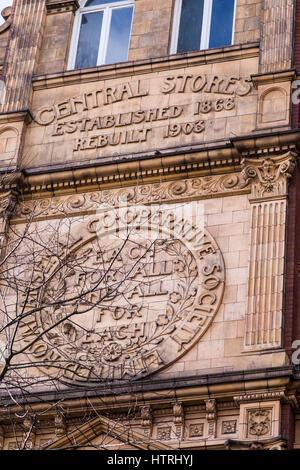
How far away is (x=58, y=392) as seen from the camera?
1131 inches

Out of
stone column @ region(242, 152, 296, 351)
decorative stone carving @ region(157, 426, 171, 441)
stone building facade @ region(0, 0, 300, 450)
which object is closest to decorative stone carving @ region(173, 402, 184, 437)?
stone building facade @ region(0, 0, 300, 450)

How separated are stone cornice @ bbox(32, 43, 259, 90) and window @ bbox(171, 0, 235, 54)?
666 mm

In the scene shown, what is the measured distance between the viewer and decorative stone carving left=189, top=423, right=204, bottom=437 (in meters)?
28.0

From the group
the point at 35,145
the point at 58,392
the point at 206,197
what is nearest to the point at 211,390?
the point at 58,392

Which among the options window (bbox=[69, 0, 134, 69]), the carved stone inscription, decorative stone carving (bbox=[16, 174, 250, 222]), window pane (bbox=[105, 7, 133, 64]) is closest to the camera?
decorative stone carving (bbox=[16, 174, 250, 222])

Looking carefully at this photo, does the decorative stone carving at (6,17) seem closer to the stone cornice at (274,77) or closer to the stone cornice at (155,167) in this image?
the stone cornice at (155,167)

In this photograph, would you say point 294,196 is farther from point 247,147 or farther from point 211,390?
point 211,390

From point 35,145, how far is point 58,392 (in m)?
7.01

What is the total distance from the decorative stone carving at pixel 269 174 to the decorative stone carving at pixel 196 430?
5171mm

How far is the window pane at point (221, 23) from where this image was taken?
33841 mm

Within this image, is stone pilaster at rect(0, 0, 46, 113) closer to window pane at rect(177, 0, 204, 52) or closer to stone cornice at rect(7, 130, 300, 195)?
stone cornice at rect(7, 130, 300, 195)

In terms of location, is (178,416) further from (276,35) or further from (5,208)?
(276,35)

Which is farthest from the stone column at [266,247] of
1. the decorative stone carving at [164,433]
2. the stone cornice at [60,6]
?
the stone cornice at [60,6]
